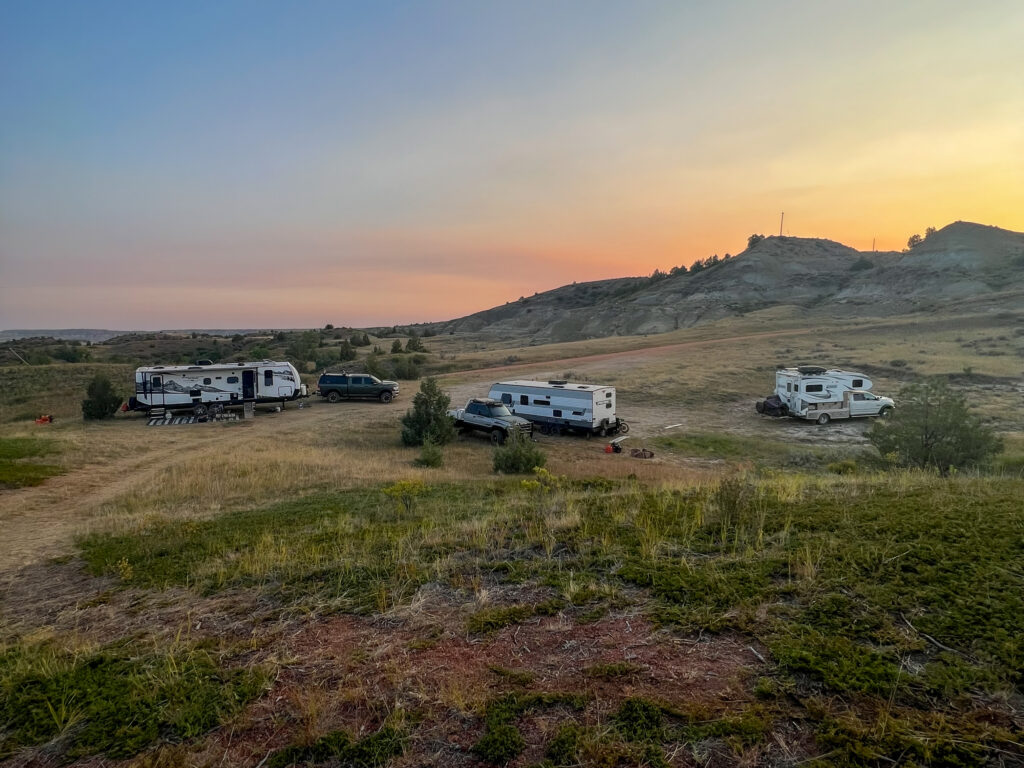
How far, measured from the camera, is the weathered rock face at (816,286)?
80.9 m

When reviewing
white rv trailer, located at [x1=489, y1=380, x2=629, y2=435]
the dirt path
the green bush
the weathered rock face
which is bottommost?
the green bush

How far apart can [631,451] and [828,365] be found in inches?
1113

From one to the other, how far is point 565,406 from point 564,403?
6.5 inches

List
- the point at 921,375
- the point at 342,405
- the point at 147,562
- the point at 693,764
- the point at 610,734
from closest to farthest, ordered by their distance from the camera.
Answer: the point at 693,764 < the point at 610,734 < the point at 147,562 < the point at 342,405 < the point at 921,375

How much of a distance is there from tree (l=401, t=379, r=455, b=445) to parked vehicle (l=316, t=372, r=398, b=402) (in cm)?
1027

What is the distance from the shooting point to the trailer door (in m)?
31.8

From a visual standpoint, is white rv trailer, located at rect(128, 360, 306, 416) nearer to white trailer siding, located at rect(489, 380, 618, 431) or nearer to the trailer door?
the trailer door

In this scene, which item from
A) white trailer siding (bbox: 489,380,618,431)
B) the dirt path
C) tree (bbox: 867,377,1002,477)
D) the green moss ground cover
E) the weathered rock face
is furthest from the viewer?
the weathered rock face

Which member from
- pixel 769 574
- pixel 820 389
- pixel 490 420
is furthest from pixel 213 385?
pixel 820 389

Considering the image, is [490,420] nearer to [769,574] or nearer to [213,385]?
[213,385]

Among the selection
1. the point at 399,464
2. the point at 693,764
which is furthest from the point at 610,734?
the point at 399,464

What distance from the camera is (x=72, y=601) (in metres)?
6.60

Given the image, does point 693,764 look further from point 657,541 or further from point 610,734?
point 657,541

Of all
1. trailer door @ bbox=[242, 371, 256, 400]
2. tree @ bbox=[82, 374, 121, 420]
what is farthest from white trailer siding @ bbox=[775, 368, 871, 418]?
tree @ bbox=[82, 374, 121, 420]
